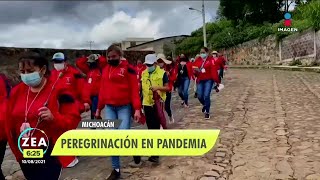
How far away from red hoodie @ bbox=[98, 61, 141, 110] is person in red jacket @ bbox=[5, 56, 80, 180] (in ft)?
6.51

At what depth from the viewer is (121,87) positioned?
5.18 m

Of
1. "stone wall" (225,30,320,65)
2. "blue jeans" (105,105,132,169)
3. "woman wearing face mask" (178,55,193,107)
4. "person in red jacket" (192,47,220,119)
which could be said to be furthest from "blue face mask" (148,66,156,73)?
"stone wall" (225,30,320,65)

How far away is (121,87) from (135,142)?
1.90 meters

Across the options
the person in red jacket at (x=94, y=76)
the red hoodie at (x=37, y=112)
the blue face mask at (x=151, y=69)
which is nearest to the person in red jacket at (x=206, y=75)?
the person in red jacket at (x=94, y=76)

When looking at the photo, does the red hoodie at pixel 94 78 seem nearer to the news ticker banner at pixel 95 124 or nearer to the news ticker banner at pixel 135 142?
the news ticker banner at pixel 95 124

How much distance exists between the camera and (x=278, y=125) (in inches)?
308

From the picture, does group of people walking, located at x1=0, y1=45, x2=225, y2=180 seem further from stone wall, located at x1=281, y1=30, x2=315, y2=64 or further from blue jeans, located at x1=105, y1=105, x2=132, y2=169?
stone wall, located at x1=281, y1=30, x2=315, y2=64

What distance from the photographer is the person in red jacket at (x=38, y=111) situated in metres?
3.02

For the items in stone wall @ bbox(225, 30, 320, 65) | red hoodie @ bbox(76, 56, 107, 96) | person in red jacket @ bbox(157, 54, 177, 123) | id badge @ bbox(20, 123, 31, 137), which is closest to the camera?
id badge @ bbox(20, 123, 31, 137)

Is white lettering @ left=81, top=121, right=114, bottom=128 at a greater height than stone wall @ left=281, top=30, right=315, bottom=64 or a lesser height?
lesser

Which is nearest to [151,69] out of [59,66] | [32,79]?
[59,66]

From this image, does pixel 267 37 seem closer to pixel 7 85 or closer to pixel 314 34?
pixel 314 34

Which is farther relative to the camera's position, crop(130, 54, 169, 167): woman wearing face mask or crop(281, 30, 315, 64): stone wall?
crop(281, 30, 315, 64): stone wall

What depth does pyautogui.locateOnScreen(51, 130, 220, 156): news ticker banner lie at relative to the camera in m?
3.23
